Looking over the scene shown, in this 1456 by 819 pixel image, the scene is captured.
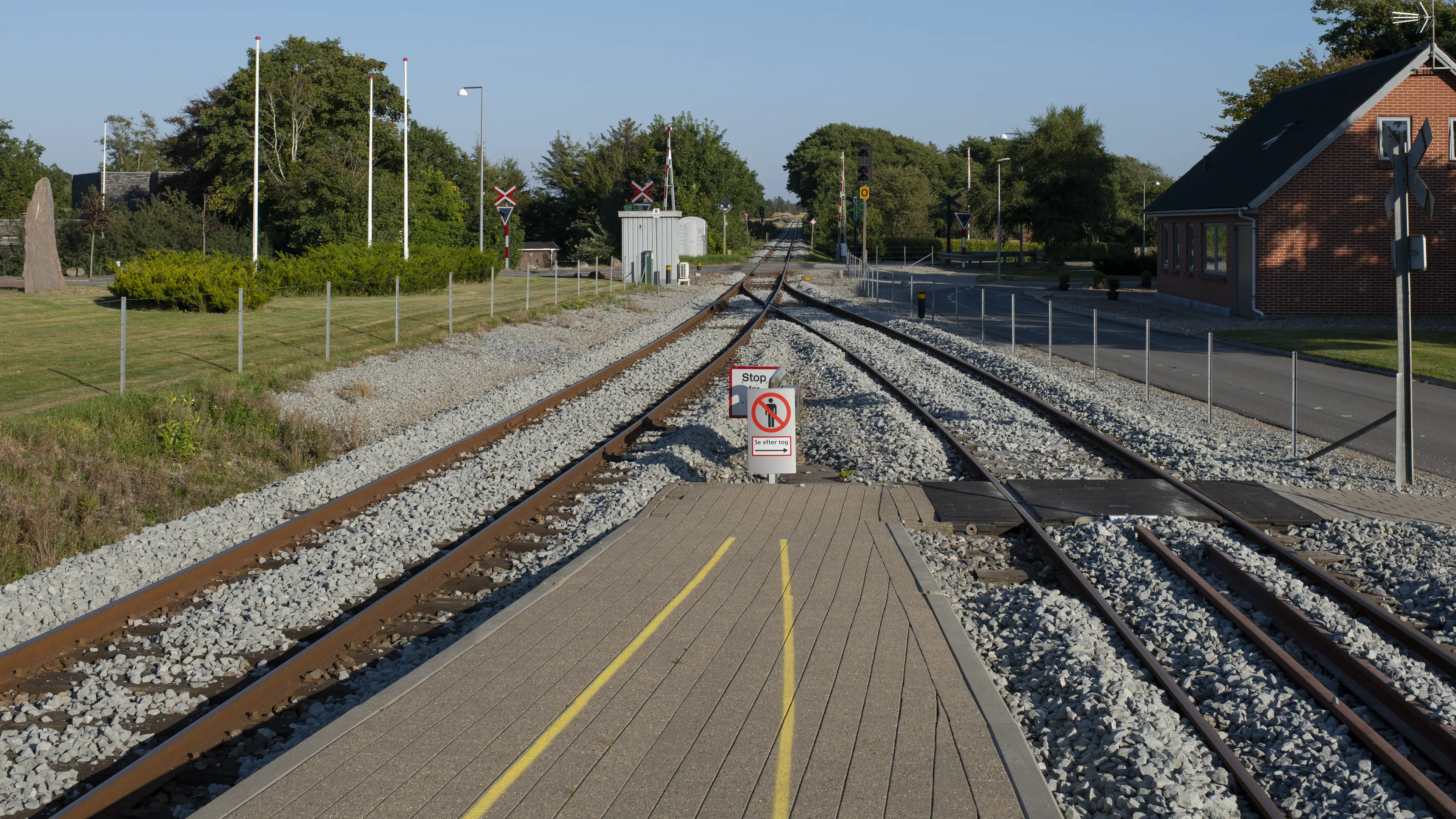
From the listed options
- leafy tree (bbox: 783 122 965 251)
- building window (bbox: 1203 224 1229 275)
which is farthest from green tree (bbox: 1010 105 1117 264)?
building window (bbox: 1203 224 1229 275)

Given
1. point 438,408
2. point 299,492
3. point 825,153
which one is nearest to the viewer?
point 299,492

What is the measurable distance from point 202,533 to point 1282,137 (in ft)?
119

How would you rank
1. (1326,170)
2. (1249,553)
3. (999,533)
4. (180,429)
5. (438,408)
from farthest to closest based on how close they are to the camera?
(1326,170), (438,408), (180,429), (999,533), (1249,553)

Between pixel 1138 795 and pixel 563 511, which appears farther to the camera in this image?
pixel 563 511

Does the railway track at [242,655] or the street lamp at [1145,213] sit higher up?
the street lamp at [1145,213]

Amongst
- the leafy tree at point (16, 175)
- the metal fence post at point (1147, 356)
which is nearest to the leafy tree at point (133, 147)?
the leafy tree at point (16, 175)

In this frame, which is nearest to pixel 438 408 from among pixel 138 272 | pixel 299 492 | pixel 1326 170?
pixel 299 492

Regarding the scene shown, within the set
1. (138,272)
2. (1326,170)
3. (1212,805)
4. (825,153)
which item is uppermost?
(825,153)

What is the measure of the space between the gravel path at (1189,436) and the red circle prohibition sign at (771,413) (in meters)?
4.39

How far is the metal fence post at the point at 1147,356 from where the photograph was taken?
19.2 metres

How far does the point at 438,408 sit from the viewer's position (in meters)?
18.7

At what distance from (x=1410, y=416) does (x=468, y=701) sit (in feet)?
34.9

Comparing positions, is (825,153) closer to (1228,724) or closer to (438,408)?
(438,408)

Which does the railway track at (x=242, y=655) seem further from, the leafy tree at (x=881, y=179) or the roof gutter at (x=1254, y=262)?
the leafy tree at (x=881, y=179)
